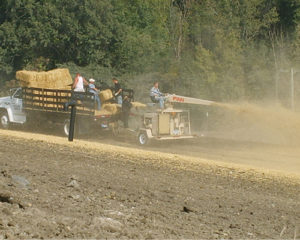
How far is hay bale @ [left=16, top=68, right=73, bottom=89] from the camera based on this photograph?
2380 centimetres

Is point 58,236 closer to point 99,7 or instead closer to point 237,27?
point 99,7

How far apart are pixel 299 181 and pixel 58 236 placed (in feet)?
24.3

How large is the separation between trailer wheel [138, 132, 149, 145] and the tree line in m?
10.8

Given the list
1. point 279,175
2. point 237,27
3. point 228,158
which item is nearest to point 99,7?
point 237,27

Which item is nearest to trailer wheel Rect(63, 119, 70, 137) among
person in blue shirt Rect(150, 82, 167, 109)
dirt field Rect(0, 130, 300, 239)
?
person in blue shirt Rect(150, 82, 167, 109)

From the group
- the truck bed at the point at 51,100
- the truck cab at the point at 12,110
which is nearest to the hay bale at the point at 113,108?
the truck bed at the point at 51,100

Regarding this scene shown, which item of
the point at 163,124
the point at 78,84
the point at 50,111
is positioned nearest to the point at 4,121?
the point at 50,111

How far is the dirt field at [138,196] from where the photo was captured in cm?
795

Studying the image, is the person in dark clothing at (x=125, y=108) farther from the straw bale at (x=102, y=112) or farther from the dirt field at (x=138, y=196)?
the dirt field at (x=138, y=196)

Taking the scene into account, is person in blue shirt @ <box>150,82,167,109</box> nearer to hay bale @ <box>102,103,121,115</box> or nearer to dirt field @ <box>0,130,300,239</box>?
hay bale @ <box>102,103,121,115</box>

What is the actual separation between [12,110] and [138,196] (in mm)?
15090

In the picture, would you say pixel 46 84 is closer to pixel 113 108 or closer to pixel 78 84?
pixel 78 84

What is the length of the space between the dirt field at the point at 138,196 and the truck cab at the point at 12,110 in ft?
23.7

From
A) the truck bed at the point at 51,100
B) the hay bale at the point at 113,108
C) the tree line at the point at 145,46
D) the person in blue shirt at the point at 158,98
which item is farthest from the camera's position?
the tree line at the point at 145,46
